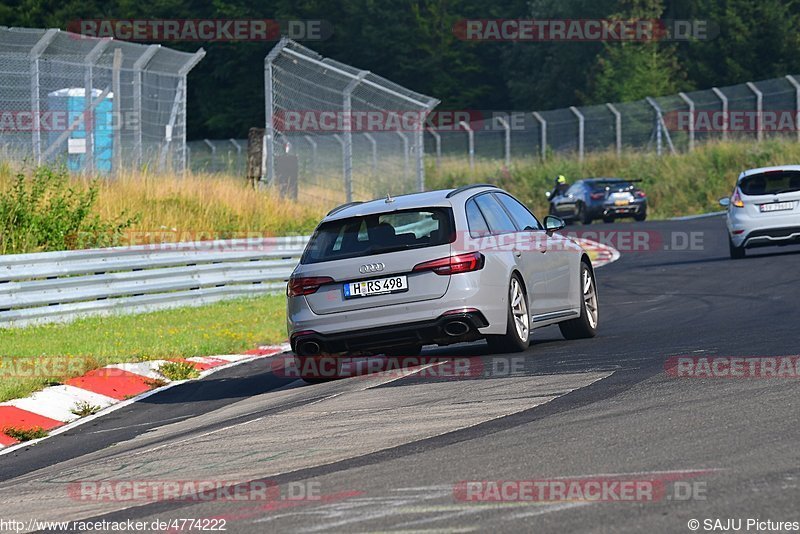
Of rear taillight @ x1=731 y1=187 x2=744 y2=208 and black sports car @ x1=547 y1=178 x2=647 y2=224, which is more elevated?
black sports car @ x1=547 y1=178 x2=647 y2=224

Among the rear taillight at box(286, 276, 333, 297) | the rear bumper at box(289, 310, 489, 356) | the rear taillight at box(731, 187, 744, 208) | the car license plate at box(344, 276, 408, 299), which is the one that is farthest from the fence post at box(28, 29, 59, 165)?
the car license plate at box(344, 276, 408, 299)

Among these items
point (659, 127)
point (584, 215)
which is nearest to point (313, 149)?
point (584, 215)

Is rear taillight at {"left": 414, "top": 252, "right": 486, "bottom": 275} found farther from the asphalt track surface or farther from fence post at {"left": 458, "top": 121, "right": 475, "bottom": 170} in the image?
fence post at {"left": 458, "top": 121, "right": 475, "bottom": 170}

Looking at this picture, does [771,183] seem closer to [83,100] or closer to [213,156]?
[83,100]

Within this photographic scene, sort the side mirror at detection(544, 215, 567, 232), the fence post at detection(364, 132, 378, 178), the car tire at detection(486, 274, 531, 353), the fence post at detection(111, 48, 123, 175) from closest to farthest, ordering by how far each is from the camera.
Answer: the car tire at detection(486, 274, 531, 353) → the side mirror at detection(544, 215, 567, 232) → the fence post at detection(111, 48, 123, 175) → the fence post at detection(364, 132, 378, 178)

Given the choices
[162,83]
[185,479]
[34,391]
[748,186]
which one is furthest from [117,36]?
[185,479]

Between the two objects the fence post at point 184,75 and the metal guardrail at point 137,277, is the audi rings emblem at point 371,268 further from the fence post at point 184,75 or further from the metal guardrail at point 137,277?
the fence post at point 184,75

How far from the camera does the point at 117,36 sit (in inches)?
2530

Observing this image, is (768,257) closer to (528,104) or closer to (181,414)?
(181,414)

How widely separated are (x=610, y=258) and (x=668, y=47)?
50326 mm

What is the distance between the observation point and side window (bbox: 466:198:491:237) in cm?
1188

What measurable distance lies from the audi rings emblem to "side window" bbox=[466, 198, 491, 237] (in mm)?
808

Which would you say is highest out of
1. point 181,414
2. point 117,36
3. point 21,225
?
point 117,36

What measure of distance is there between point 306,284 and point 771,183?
1377 centimetres
